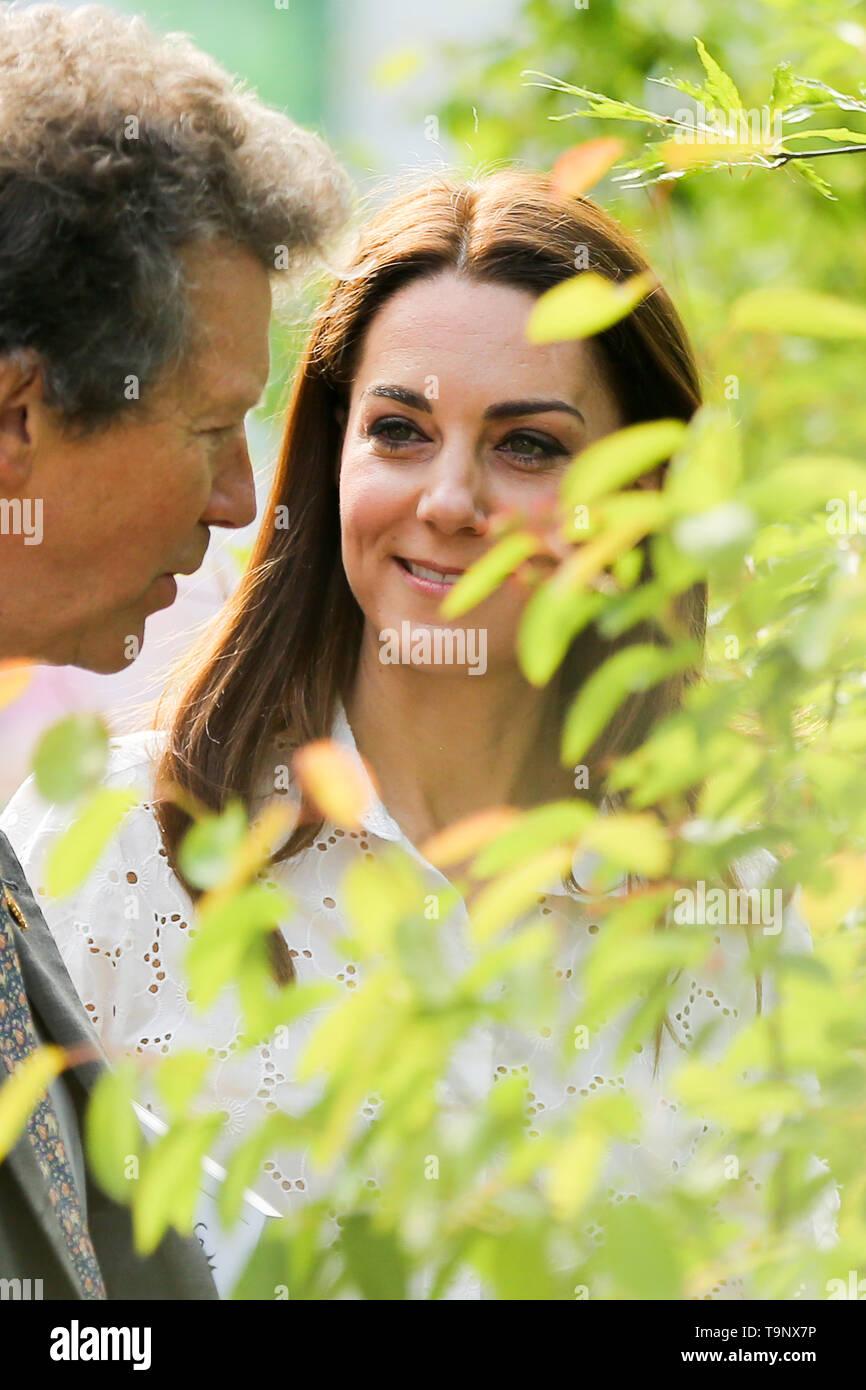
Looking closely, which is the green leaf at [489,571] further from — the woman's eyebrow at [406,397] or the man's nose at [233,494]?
the woman's eyebrow at [406,397]

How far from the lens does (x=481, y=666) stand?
152 centimetres

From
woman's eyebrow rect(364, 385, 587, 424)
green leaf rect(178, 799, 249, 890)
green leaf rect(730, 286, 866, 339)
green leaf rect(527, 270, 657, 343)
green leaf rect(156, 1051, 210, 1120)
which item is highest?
woman's eyebrow rect(364, 385, 587, 424)

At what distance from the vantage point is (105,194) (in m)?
1.03

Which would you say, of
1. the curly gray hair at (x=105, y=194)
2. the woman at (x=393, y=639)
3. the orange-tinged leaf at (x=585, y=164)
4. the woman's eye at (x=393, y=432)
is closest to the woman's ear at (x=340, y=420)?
the woman at (x=393, y=639)

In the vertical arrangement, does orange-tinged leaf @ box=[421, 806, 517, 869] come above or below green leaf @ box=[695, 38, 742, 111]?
below

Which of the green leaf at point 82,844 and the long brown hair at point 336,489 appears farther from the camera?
the long brown hair at point 336,489

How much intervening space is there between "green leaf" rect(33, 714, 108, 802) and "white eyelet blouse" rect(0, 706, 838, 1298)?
0.80 metres

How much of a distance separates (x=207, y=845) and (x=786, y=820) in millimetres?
259

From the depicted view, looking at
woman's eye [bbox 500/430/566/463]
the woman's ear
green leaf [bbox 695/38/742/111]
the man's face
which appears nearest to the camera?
green leaf [bbox 695/38/742/111]

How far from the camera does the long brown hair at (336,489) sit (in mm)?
1544

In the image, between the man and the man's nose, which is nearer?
the man

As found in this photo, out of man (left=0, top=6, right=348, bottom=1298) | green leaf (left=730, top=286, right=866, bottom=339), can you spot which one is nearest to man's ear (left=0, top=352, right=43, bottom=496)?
man (left=0, top=6, right=348, bottom=1298)

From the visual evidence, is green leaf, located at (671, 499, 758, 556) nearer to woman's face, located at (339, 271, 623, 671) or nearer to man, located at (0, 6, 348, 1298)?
man, located at (0, 6, 348, 1298)

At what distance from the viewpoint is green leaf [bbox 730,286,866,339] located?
0.51 m
